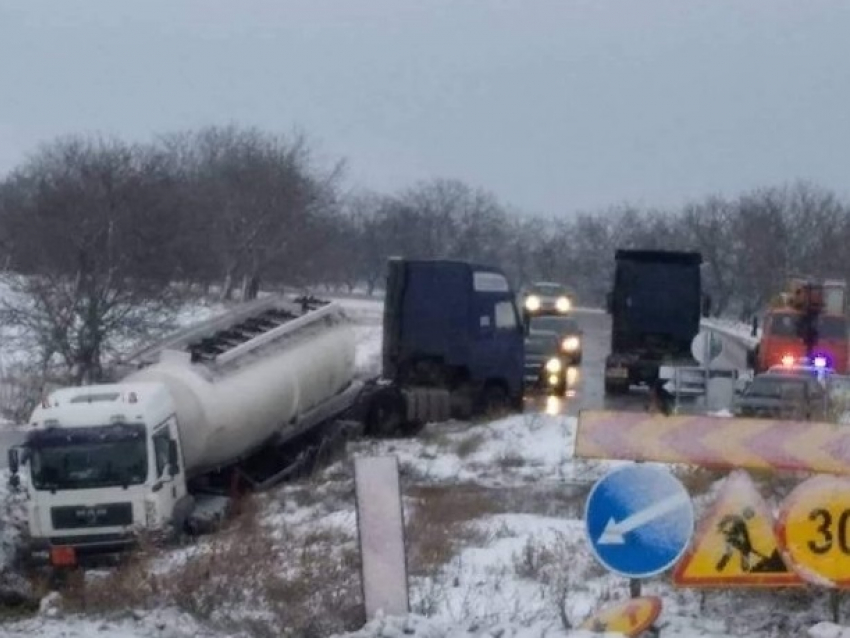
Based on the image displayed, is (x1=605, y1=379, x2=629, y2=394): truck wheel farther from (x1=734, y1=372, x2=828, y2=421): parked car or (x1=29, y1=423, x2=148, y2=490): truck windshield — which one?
(x1=29, y1=423, x2=148, y2=490): truck windshield

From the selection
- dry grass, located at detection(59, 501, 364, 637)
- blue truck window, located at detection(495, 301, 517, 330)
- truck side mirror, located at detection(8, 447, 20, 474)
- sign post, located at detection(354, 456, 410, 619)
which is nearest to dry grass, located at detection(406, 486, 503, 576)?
dry grass, located at detection(59, 501, 364, 637)

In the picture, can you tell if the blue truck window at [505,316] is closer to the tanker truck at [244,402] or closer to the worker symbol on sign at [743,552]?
the tanker truck at [244,402]

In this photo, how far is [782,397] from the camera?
2928 centimetres

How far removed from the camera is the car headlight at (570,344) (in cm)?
4844

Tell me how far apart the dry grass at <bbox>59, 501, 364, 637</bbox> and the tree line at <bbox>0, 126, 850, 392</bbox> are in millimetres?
23353

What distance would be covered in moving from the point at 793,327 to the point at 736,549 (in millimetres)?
35543

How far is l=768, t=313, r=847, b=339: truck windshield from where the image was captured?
1773 inches

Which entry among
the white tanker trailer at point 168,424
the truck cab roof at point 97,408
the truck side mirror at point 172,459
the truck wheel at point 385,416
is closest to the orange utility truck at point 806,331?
the truck wheel at point 385,416

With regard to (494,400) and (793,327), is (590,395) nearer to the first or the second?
(793,327)

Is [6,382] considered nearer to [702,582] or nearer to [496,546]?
[496,546]

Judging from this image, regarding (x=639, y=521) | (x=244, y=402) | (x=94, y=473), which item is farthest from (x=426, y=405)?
(x=639, y=521)

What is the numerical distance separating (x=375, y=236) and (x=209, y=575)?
114 meters

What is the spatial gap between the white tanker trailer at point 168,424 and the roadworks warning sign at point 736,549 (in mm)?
11630

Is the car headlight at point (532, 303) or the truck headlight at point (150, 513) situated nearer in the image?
the truck headlight at point (150, 513)
